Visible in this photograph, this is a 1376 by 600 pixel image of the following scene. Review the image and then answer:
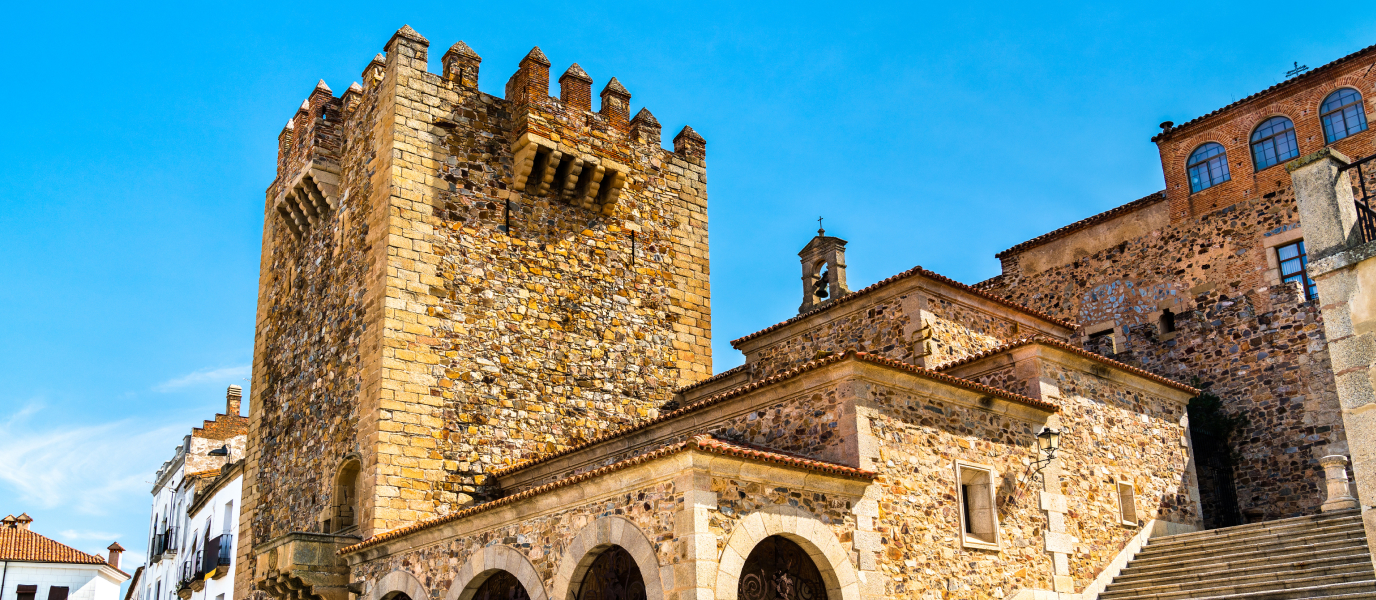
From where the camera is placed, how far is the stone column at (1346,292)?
8016 millimetres

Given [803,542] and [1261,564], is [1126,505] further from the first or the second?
[803,542]

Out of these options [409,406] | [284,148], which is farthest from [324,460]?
[284,148]

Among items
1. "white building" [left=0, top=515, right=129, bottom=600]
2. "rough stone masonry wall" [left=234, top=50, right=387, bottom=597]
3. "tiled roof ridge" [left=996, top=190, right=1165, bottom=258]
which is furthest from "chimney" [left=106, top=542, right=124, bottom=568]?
"tiled roof ridge" [left=996, top=190, right=1165, bottom=258]

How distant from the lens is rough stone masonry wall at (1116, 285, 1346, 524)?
17594mm

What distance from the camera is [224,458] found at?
33875 millimetres

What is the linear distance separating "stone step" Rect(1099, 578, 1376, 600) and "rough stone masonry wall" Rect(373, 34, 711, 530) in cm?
907

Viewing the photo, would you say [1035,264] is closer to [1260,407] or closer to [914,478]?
[1260,407]

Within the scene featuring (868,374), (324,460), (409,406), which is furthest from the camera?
(324,460)

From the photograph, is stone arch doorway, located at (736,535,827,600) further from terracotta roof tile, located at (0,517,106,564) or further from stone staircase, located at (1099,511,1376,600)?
terracotta roof tile, located at (0,517,106,564)

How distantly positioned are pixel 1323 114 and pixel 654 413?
1238 centimetres

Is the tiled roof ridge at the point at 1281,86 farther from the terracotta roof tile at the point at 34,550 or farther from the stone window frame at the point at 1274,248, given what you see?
the terracotta roof tile at the point at 34,550

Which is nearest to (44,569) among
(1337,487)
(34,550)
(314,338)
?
(34,550)

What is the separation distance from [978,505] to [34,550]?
43.7 m

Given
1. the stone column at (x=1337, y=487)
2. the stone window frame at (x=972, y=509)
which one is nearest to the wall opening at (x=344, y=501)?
the stone window frame at (x=972, y=509)
